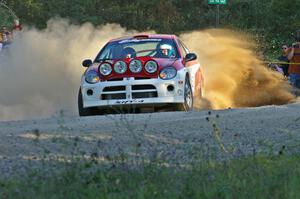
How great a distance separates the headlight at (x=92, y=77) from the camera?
1221 cm

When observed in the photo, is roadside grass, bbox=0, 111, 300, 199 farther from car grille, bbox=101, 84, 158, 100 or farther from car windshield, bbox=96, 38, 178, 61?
car windshield, bbox=96, 38, 178, 61

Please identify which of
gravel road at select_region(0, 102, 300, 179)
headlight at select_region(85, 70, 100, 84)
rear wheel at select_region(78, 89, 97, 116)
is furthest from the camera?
rear wheel at select_region(78, 89, 97, 116)

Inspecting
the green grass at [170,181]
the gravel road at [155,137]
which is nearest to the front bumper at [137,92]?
the gravel road at [155,137]

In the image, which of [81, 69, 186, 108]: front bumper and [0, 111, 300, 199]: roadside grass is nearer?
[0, 111, 300, 199]: roadside grass

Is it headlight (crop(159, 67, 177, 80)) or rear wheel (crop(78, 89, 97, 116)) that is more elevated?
headlight (crop(159, 67, 177, 80))

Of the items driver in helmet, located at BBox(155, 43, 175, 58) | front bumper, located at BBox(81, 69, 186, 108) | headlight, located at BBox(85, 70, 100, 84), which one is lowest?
front bumper, located at BBox(81, 69, 186, 108)

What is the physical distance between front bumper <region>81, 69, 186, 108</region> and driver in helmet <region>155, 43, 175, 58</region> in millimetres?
962

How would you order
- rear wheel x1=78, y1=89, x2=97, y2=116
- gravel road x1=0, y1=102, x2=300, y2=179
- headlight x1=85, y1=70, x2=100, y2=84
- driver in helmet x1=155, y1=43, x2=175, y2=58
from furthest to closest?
1. driver in helmet x1=155, y1=43, x2=175, y2=58
2. rear wheel x1=78, y1=89, x2=97, y2=116
3. headlight x1=85, y1=70, x2=100, y2=84
4. gravel road x1=0, y1=102, x2=300, y2=179

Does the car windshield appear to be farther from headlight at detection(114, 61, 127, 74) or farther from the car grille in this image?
the car grille

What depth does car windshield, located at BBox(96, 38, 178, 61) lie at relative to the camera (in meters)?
13.1

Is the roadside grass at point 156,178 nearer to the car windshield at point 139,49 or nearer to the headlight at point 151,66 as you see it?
the headlight at point 151,66

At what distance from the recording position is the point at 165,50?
43.3 feet

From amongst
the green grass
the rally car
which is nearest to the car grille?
the rally car

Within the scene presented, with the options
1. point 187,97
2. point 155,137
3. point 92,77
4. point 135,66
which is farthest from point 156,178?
point 187,97
